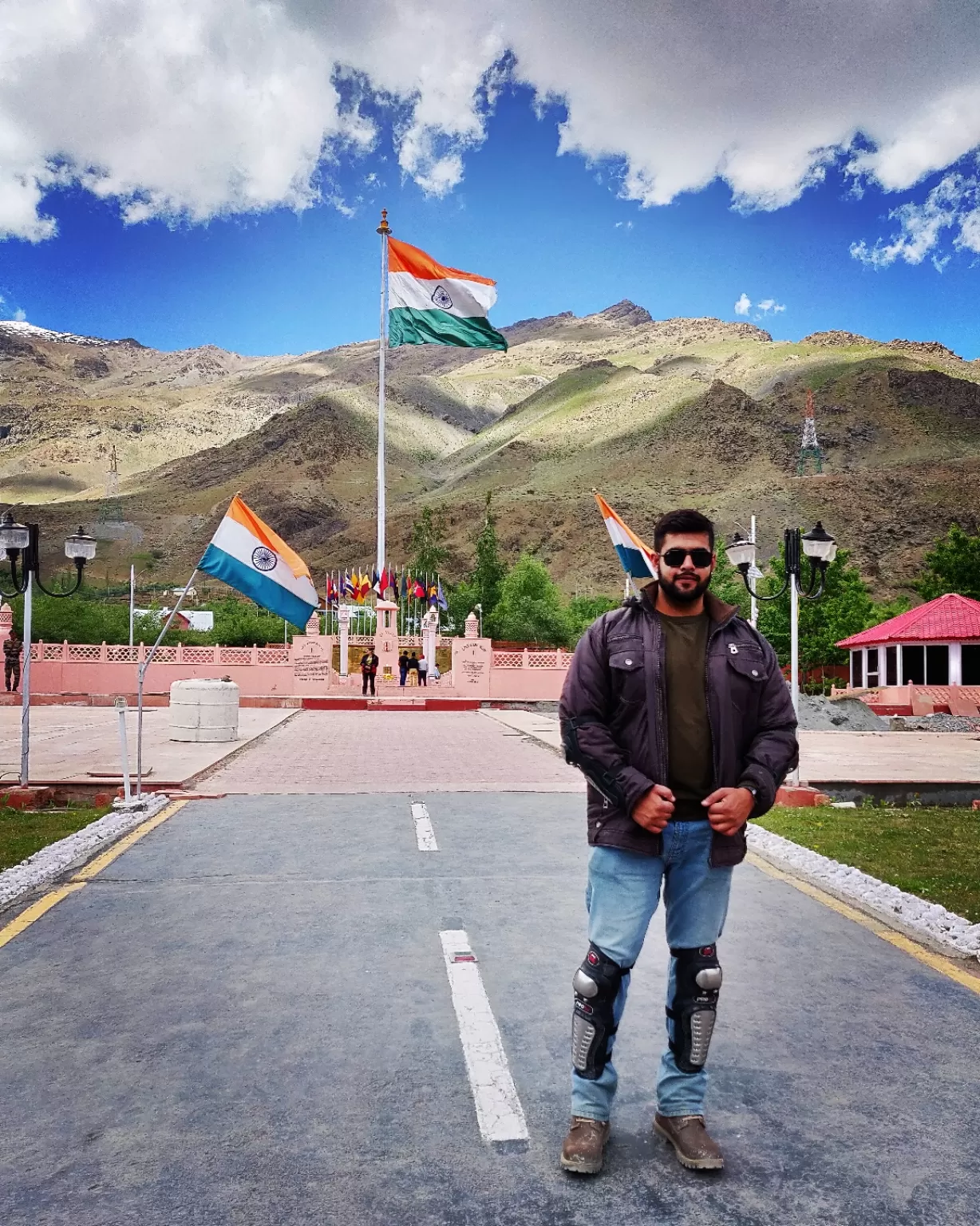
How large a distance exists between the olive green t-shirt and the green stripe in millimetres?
29289

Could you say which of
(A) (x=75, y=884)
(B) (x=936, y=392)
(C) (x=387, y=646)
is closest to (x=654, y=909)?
(A) (x=75, y=884)

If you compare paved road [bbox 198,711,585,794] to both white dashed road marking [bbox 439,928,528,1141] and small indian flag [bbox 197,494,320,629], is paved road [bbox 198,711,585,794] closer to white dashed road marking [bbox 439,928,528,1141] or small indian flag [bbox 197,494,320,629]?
small indian flag [bbox 197,494,320,629]

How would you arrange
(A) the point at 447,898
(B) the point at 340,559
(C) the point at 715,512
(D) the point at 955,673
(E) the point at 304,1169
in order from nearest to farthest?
(E) the point at 304,1169
(A) the point at 447,898
(D) the point at 955,673
(C) the point at 715,512
(B) the point at 340,559

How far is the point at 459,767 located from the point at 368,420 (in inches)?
7293

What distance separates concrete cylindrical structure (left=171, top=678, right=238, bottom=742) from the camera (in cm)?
Result: 1916

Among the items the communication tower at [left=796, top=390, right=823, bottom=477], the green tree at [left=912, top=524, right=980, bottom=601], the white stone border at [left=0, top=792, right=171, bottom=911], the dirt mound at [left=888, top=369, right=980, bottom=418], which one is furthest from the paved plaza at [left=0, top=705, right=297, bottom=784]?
the dirt mound at [left=888, top=369, right=980, bottom=418]

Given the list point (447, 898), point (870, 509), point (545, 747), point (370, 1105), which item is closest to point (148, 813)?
point (447, 898)

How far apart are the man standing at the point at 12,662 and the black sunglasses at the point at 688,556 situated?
3542cm

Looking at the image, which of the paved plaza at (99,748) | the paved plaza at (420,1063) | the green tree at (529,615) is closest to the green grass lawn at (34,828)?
the paved plaza at (420,1063)

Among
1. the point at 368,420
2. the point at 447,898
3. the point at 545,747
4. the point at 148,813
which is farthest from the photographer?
the point at 368,420

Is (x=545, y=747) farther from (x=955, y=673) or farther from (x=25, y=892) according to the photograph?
(x=955, y=673)

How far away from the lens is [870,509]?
117m

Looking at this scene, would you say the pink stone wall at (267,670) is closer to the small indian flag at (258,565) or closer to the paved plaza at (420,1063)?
the small indian flag at (258,565)

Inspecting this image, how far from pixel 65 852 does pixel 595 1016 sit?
19.3ft
